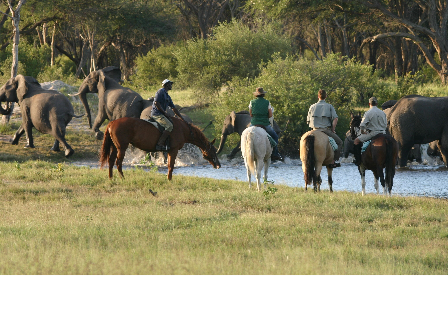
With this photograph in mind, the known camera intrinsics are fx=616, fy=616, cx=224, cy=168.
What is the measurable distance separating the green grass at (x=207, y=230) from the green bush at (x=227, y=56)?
632 inches

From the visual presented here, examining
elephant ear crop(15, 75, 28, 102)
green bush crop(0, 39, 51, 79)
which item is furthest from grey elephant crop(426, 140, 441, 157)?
green bush crop(0, 39, 51, 79)

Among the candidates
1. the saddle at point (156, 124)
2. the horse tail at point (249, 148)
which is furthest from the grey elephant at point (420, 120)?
the saddle at point (156, 124)

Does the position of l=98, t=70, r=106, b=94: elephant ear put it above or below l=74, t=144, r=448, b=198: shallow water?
above

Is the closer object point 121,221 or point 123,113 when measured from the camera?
point 121,221

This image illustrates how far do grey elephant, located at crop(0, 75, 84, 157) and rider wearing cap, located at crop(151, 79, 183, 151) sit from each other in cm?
754

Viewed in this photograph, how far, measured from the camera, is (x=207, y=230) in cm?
864

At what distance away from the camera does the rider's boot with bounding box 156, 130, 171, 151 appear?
14.0m

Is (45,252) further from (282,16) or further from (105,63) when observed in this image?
(105,63)

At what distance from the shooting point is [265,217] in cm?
966

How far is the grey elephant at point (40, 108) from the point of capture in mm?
20641

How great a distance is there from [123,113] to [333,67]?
9016mm

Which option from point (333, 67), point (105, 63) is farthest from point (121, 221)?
point (105, 63)

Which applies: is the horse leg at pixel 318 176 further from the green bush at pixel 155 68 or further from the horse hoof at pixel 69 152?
the green bush at pixel 155 68

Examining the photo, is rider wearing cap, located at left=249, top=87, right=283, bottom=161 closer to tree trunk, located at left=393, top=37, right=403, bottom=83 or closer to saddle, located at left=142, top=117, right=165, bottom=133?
saddle, located at left=142, top=117, right=165, bottom=133
